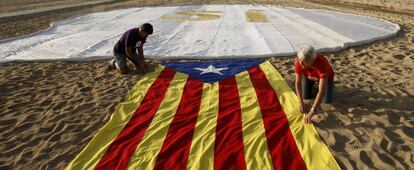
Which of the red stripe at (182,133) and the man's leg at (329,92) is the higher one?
the man's leg at (329,92)

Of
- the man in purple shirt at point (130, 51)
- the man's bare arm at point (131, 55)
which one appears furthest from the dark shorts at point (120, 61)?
the man's bare arm at point (131, 55)

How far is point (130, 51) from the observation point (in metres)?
6.12

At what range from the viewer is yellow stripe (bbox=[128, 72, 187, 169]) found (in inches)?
140

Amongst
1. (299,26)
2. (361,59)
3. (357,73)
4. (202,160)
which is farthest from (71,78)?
(299,26)

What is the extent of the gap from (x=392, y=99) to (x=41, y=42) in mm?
8206

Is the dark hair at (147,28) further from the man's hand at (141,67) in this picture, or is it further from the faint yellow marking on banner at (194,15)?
the faint yellow marking on banner at (194,15)

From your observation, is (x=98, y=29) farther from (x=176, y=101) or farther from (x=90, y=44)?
(x=176, y=101)

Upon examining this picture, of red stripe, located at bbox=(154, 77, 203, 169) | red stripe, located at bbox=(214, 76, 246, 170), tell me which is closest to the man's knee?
red stripe, located at bbox=(154, 77, 203, 169)

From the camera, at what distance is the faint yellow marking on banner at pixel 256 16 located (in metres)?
10.9

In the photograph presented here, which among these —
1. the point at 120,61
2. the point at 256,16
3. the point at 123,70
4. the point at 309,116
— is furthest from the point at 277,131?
the point at 256,16

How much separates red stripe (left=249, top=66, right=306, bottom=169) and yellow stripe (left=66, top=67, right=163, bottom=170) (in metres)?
1.84

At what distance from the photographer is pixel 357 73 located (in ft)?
19.6

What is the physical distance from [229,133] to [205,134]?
0.29 m

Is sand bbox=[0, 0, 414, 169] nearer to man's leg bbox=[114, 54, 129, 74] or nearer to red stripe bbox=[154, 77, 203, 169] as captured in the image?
man's leg bbox=[114, 54, 129, 74]
